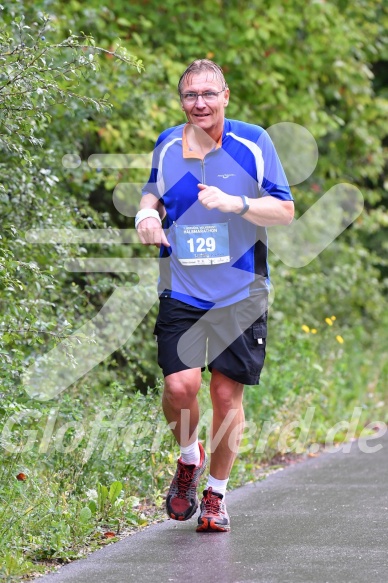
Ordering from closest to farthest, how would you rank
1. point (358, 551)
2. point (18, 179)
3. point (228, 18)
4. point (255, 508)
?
point (358, 551) < point (255, 508) < point (18, 179) < point (228, 18)

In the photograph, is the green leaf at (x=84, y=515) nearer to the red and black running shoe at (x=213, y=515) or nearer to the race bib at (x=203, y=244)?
the red and black running shoe at (x=213, y=515)

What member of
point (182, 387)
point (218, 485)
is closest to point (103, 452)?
point (218, 485)

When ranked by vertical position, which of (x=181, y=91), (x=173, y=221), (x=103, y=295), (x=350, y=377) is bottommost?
(x=350, y=377)

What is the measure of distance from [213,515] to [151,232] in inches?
51.6

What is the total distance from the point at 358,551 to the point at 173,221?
1.66 m

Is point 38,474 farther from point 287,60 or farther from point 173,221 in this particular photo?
point 287,60

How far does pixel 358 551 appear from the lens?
4.71 m

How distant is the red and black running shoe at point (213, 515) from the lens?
17.1ft

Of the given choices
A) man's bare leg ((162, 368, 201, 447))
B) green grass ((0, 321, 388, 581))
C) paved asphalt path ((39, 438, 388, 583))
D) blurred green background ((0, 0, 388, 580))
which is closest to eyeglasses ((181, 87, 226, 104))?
blurred green background ((0, 0, 388, 580))

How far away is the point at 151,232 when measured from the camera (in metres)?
5.02

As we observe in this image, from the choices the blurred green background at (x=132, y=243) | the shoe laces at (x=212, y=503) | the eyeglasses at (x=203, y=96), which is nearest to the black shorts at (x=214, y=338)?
the blurred green background at (x=132, y=243)

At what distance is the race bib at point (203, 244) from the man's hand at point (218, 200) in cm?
26

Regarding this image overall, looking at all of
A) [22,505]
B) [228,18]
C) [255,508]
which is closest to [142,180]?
[228,18]

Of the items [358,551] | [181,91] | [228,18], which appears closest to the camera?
[358,551]
